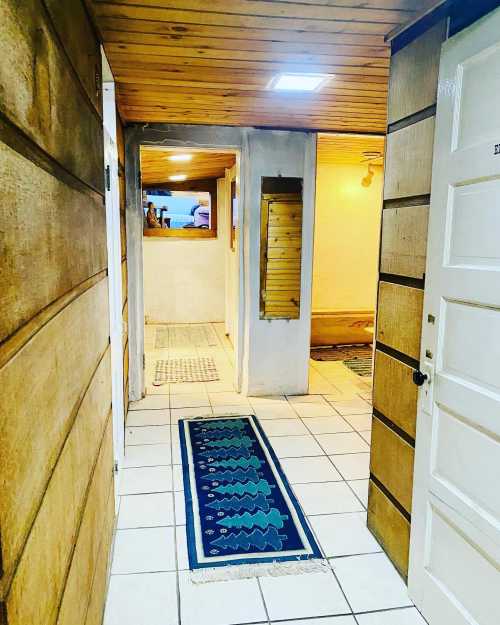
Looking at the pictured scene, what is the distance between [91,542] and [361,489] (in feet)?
5.79

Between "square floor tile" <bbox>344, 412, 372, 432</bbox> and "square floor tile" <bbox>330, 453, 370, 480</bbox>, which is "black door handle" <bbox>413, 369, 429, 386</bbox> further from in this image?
"square floor tile" <bbox>344, 412, 372, 432</bbox>

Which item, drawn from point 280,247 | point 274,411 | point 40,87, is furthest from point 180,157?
point 40,87

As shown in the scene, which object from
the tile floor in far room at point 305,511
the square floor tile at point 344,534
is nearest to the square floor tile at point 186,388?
the tile floor in far room at point 305,511

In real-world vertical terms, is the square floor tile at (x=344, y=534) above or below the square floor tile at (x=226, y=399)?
below

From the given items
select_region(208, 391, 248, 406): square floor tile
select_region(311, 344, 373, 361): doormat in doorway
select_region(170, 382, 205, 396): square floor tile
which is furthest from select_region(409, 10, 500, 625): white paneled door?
select_region(311, 344, 373, 361): doormat in doorway

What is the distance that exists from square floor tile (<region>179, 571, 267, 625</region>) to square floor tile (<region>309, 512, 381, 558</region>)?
0.47m

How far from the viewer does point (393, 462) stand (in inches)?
84.4

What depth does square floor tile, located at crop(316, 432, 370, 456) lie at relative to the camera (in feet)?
11.0

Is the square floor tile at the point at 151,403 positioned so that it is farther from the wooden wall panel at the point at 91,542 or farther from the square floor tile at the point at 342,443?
the wooden wall panel at the point at 91,542

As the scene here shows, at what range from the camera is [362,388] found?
4.72 meters

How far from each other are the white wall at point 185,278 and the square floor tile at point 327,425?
433 centimetres

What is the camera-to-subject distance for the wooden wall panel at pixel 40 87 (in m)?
0.77

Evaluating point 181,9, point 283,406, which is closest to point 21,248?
point 181,9

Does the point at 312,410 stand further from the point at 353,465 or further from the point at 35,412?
the point at 35,412
